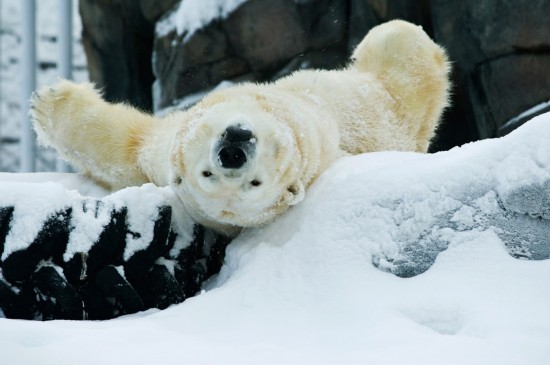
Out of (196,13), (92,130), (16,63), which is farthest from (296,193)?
(16,63)

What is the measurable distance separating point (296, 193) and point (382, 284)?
0.47 m

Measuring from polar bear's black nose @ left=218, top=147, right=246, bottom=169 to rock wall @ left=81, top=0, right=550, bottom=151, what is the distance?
3.60 meters

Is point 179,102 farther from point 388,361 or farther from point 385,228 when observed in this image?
point 388,361

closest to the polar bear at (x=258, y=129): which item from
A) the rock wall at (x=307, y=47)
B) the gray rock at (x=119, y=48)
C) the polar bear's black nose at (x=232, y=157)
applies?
the polar bear's black nose at (x=232, y=157)

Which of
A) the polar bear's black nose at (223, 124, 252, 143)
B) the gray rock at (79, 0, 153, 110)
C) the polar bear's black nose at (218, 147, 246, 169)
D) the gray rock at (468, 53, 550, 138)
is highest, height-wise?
the polar bear's black nose at (223, 124, 252, 143)

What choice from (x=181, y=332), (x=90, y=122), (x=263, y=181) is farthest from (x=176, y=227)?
(x=90, y=122)

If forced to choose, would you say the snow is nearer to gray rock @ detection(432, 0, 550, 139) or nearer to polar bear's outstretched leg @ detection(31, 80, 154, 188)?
gray rock @ detection(432, 0, 550, 139)

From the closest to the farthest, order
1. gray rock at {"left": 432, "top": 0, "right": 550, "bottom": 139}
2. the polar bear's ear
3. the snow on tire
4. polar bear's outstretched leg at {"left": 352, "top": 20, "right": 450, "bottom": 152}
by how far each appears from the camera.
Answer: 1. the snow on tire
2. the polar bear's ear
3. polar bear's outstretched leg at {"left": 352, "top": 20, "right": 450, "bottom": 152}
4. gray rock at {"left": 432, "top": 0, "right": 550, "bottom": 139}

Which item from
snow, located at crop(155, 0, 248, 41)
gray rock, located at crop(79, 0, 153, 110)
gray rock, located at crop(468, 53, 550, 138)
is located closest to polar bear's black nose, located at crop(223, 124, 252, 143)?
gray rock, located at crop(468, 53, 550, 138)

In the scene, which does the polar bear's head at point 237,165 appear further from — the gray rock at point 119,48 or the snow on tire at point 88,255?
the gray rock at point 119,48

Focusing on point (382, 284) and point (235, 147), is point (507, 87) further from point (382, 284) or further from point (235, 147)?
point (382, 284)

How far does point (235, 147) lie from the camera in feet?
5.65

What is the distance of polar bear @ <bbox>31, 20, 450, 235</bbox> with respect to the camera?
1.82 meters

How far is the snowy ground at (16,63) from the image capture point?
42.1ft
